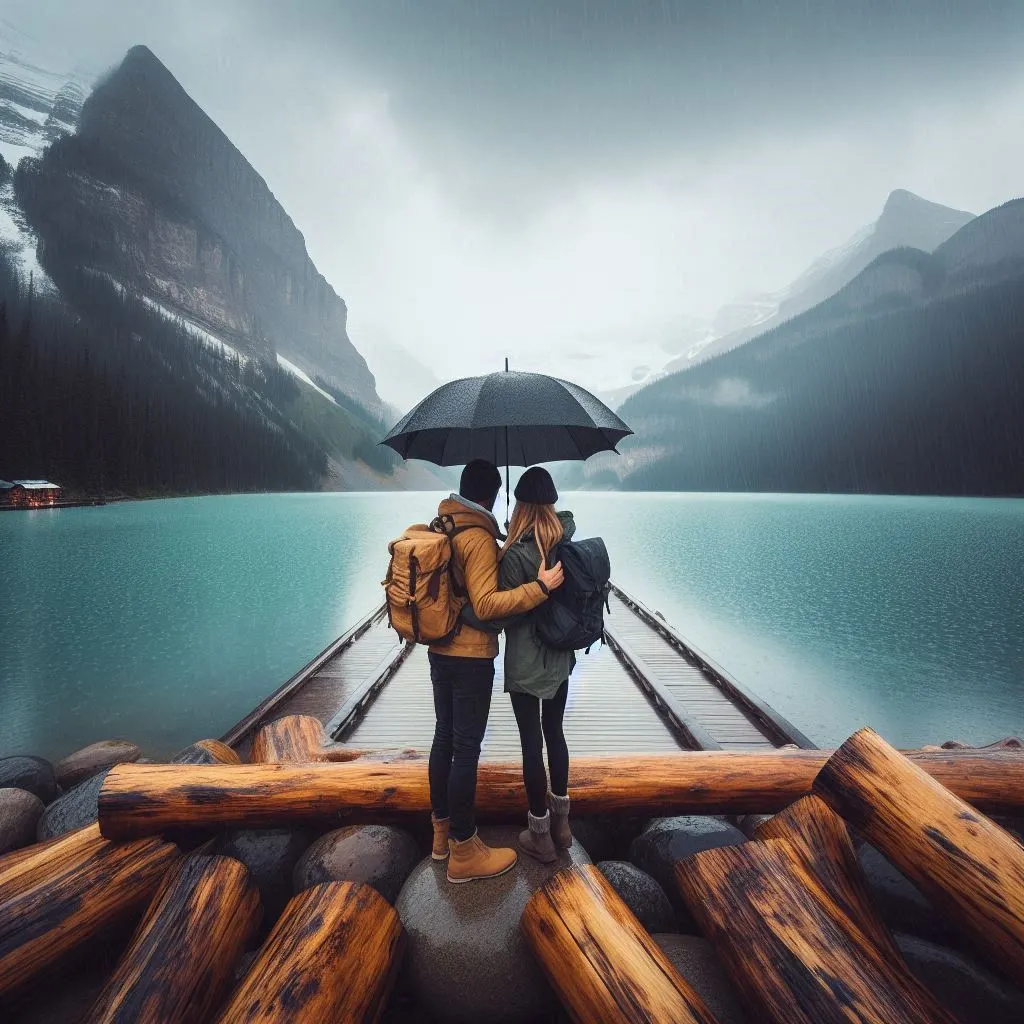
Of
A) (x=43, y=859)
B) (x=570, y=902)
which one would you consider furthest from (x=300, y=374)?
(x=570, y=902)

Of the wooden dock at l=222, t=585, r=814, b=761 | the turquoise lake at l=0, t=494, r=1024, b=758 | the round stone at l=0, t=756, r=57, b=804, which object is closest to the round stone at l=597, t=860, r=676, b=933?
the wooden dock at l=222, t=585, r=814, b=761

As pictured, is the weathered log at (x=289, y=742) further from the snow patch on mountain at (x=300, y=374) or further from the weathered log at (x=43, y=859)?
the snow patch on mountain at (x=300, y=374)

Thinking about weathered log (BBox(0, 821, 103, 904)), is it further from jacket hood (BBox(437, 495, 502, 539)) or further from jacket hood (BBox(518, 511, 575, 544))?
jacket hood (BBox(518, 511, 575, 544))

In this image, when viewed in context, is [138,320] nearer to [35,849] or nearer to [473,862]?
[35,849]

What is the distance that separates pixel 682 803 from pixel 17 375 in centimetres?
8009

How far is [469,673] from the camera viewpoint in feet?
8.21

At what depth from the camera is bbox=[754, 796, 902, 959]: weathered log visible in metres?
2.13

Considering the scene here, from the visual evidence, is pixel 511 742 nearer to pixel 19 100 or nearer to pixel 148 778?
pixel 148 778

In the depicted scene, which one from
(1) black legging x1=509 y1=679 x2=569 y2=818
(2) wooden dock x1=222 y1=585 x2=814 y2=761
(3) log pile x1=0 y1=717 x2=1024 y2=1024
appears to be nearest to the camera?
(3) log pile x1=0 y1=717 x2=1024 y2=1024

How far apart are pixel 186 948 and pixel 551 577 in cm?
214

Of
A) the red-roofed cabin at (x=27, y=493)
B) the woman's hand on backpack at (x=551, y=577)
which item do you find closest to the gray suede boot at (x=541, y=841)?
the woman's hand on backpack at (x=551, y=577)

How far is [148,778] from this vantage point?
2.86 meters

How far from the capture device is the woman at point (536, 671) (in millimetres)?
2484

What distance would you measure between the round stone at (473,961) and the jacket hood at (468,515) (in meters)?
1.77
